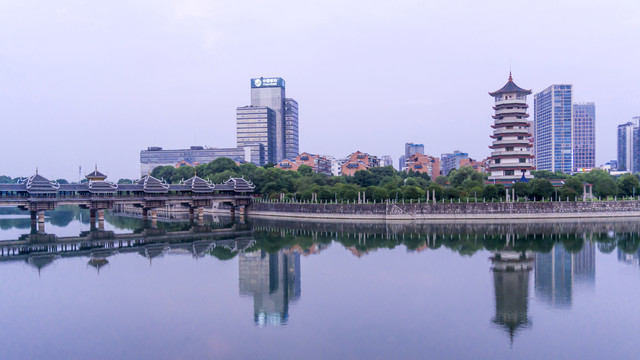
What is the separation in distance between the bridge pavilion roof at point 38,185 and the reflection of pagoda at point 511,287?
A: 3833 centimetres

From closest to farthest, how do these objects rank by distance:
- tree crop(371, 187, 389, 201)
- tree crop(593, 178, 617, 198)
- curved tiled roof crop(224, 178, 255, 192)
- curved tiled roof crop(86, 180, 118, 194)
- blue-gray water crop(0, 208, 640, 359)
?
blue-gray water crop(0, 208, 640, 359) → curved tiled roof crop(86, 180, 118, 194) → tree crop(371, 187, 389, 201) → tree crop(593, 178, 617, 198) → curved tiled roof crop(224, 178, 255, 192)

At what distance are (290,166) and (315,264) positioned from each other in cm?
6545

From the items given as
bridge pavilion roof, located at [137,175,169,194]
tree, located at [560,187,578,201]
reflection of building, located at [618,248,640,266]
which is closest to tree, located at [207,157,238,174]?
bridge pavilion roof, located at [137,175,169,194]

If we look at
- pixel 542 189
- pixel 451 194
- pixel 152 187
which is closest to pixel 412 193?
pixel 451 194

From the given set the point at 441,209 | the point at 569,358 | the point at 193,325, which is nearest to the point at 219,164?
the point at 441,209

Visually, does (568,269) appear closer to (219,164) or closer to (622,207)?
(622,207)

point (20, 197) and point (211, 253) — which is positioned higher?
point (20, 197)

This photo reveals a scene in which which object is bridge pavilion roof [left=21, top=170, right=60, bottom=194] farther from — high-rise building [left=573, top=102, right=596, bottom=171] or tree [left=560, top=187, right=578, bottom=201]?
high-rise building [left=573, top=102, right=596, bottom=171]

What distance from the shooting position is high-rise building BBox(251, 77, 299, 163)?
126800 millimetres

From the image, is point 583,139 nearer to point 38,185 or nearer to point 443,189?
Result: point 443,189

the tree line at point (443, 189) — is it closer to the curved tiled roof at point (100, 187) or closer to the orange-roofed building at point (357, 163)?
the curved tiled roof at point (100, 187)

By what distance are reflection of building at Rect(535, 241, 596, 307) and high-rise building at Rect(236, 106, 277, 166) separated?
90529 mm

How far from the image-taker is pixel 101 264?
86.3 feet

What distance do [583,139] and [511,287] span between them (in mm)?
134660
